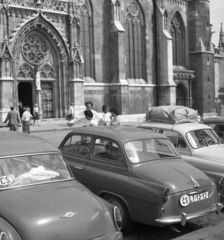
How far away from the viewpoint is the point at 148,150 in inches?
257

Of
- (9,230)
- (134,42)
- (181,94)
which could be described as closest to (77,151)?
(9,230)

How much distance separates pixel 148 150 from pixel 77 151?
1.43 metres

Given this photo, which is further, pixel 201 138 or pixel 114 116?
pixel 114 116

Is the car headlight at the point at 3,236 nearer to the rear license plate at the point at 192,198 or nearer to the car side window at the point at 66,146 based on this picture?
the rear license plate at the point at 192,198

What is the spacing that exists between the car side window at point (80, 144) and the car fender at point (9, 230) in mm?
3007

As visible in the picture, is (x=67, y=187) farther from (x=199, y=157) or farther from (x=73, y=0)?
(x=73, y=0)

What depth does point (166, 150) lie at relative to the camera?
683cm

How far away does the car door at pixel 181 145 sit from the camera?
7953mm

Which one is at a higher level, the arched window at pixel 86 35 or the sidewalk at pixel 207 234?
the arched window at pixel 86 35

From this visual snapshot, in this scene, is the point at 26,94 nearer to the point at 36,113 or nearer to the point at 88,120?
the point at 36,113

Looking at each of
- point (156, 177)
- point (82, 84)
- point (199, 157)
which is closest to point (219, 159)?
point (199, 157)

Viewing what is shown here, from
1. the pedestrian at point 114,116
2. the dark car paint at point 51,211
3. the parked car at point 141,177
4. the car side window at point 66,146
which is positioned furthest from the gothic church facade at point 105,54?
the dark car paint at point 51,211

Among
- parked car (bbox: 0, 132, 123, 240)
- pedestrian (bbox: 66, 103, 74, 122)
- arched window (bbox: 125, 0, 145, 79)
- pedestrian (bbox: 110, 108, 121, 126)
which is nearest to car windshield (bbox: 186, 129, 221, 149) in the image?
pedestrian (bbox: 110, 108, 121, 126)

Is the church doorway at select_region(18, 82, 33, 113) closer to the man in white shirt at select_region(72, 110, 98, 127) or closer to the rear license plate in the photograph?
the man in white shirt at select_region(72, 110, 98, 127)
